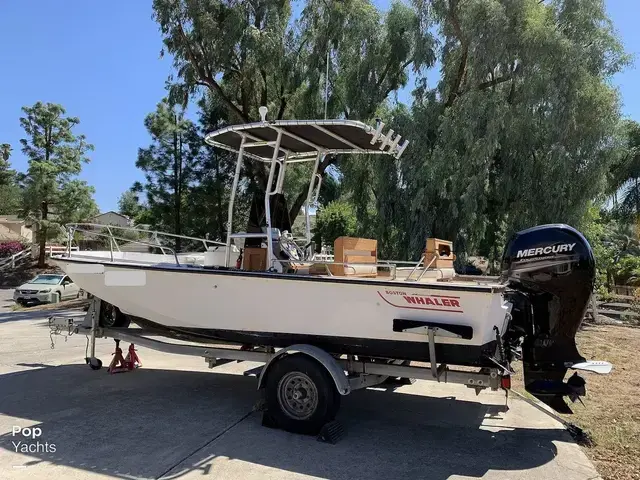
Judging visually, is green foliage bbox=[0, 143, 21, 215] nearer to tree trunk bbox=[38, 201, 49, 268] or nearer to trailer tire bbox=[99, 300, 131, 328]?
tree trunk bbox=[38, 201, 49, 268]

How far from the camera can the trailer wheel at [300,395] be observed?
16.3 feet

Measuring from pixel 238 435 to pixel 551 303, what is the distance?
10.6 ft

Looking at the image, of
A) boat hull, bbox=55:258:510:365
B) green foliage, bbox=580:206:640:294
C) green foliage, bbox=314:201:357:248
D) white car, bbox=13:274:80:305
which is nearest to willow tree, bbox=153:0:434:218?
green foliage, bbox=314:201:357:248

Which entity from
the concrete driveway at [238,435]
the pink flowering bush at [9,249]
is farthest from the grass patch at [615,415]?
the pink flowering bush at [9,249]

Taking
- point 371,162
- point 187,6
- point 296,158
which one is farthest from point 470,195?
point 187,6

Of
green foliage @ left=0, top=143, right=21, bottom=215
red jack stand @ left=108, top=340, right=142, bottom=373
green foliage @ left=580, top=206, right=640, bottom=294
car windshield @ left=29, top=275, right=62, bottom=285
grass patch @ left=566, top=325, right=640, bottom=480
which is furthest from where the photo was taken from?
green foliage @ left=0, top=143, right=21, bottom=215

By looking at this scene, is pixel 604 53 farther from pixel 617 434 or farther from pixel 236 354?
pixel 236 354

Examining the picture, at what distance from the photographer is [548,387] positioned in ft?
16.6

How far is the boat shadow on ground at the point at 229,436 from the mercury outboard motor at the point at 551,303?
22.9 inches

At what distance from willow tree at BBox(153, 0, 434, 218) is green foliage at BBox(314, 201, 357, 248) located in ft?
8.60

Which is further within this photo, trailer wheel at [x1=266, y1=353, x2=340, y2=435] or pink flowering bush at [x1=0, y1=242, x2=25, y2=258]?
pink flowering bush at [x1=0, y1=242, x2=25, y2=258]

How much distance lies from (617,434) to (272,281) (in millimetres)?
3705

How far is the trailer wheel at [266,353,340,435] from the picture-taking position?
4.96 metres

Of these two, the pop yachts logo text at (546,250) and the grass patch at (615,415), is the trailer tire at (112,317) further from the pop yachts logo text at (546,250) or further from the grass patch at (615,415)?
the grass patch at (615,415)
